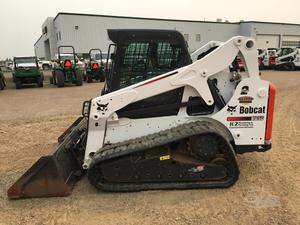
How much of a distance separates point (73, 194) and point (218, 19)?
51.2 meters

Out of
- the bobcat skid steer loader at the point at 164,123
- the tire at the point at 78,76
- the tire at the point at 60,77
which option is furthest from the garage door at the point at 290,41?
the bobcat skid steer loader at the point at 164,123

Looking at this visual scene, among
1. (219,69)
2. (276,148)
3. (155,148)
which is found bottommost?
(276,148)

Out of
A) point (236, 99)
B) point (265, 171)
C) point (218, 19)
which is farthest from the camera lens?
point (218, 19)

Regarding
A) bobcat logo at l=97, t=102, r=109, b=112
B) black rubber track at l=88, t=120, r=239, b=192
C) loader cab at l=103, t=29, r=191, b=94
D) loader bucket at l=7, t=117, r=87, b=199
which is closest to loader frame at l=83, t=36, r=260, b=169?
bobcat logo at l=97, t=102, r=109, b=112

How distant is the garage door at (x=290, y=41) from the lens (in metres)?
49.8

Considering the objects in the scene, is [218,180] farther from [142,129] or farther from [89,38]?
[89,38]

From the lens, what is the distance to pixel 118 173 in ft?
13.2

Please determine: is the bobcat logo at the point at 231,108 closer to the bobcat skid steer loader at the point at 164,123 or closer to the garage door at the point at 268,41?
the bobcat skid steer loader at the point at 164,123

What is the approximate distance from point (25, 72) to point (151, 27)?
973 inches

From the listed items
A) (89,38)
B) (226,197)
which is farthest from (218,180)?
(89,38)

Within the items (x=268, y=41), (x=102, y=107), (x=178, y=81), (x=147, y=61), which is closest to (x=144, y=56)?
(x=147, y=61)

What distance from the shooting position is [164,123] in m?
4.34

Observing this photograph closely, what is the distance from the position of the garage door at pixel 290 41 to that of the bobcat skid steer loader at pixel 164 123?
50.2 metres

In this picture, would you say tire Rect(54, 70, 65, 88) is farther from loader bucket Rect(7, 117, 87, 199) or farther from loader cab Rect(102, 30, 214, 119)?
loader bucket Rect(7, 117, 87, 199)
